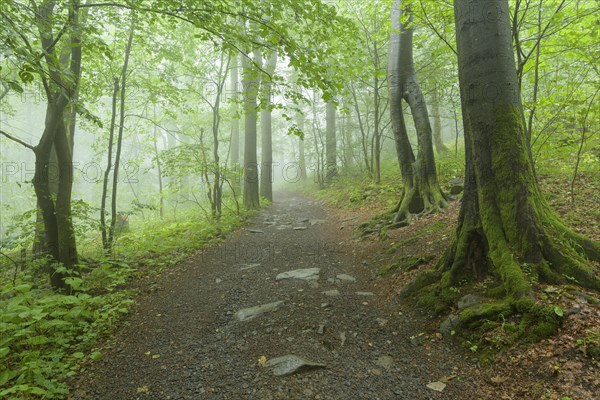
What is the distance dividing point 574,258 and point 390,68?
6144 mm

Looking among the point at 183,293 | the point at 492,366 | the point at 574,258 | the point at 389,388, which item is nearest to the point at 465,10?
the point at 574,258

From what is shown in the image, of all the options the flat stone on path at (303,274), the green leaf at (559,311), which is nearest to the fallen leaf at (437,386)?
the green leaf at (559,311)

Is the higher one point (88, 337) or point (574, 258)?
point (574, 258)

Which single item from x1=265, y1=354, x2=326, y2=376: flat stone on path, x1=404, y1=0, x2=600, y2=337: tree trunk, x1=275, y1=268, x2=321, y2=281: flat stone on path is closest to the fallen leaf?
x1=404, y1=0, x2=600, y2=337: tree trunk

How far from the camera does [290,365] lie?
2887mm

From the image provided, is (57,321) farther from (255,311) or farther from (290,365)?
(290,365)

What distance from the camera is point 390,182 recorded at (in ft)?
36.2

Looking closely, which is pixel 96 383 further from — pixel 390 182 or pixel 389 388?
pixel 390 182

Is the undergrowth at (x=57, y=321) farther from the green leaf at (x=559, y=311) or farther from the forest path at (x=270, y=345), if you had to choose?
the green leaf at (x=559, y=311)

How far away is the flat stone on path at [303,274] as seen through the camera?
520cm

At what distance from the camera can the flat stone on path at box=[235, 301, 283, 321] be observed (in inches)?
158

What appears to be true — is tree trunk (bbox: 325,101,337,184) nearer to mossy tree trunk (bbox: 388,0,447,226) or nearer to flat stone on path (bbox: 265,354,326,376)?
mossy tree trunk (bbox: 388,0,447,226)

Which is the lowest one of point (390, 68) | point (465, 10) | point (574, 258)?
point (574, 258)

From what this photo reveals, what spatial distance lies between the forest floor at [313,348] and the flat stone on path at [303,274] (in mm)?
47
